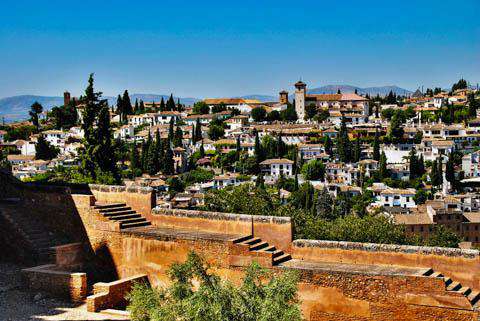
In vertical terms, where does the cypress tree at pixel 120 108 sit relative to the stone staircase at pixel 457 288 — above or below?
above

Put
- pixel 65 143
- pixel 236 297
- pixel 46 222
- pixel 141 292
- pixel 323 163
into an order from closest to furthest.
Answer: pixel 236 297 < pixel 141 292 < pixel 46 222 < pixel 323 163 < pixel 65 143

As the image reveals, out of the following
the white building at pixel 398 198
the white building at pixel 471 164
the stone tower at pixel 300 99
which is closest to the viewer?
the white building at pixel 398 198

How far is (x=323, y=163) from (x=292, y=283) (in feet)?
272

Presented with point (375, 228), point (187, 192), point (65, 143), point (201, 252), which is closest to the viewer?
point (201, 252)

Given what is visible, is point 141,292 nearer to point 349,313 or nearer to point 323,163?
point 349,313

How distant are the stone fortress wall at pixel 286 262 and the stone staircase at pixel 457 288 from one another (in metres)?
0.08

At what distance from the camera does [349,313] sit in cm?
1043

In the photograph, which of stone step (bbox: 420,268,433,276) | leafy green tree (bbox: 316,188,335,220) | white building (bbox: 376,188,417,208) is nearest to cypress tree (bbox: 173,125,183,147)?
leafy green tree (bbox: 316,188,335,220)

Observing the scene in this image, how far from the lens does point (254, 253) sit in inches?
452

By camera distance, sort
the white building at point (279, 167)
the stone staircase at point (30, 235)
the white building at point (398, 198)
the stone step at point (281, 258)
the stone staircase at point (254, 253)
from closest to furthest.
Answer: the stone staircase at point (254, 253), the stone step at point (281, 258), the stone staircase at point (30, 235), the white building at point (398, 198), the white building at point (279, 167)

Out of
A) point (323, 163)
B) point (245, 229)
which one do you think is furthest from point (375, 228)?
point (323, 163)

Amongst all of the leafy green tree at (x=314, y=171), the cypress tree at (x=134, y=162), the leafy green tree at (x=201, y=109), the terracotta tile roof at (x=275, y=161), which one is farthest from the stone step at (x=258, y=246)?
the leafy green tree at (x=201, y=109)

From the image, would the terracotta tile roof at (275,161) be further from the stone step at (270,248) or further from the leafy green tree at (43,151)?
the stone step at (270,248)

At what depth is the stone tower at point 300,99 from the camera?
128350 mm
